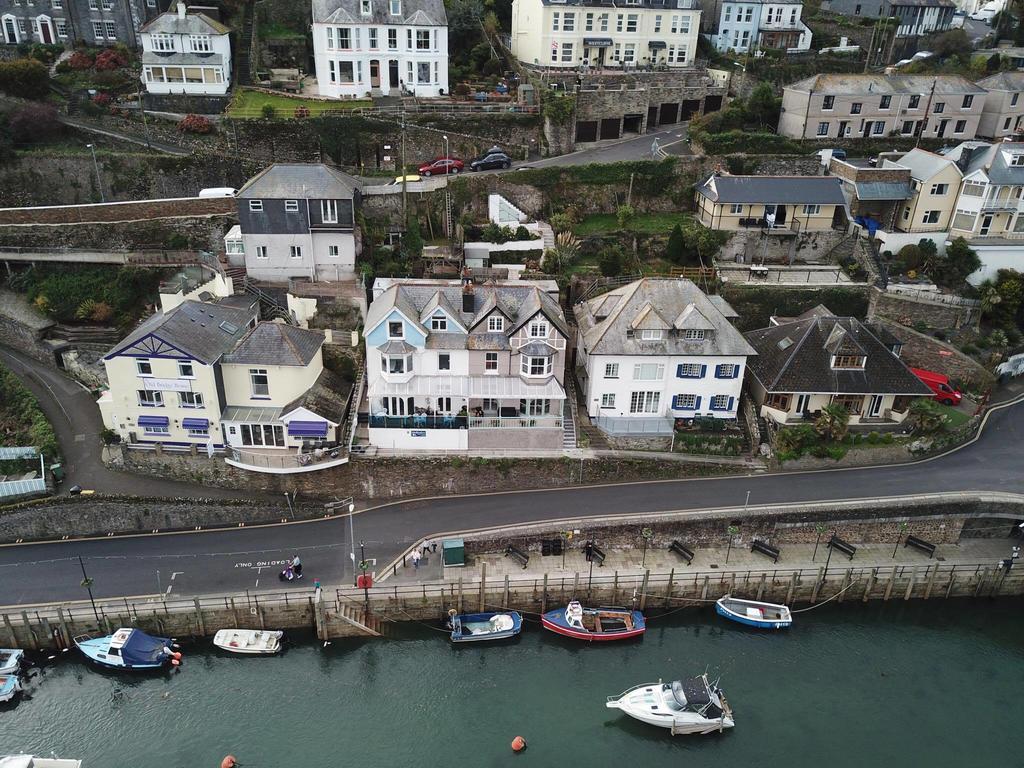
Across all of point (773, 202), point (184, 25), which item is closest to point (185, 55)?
point (184, 25)

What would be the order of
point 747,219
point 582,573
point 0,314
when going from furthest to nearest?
point 747,219, point 0,314, point 582,573

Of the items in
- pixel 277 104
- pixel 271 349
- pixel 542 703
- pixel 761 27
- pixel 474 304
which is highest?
pixel 761 27

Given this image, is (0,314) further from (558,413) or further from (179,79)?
(558,413)

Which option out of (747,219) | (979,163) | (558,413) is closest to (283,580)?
(558,413)

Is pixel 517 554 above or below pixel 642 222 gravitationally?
below

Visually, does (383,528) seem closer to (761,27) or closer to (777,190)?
(777,190)

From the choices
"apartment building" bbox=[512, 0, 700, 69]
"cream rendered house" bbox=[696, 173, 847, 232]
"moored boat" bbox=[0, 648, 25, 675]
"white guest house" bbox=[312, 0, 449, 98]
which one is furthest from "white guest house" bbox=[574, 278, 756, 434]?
"apartment building" bbox=[512, 0, 700, 69]
